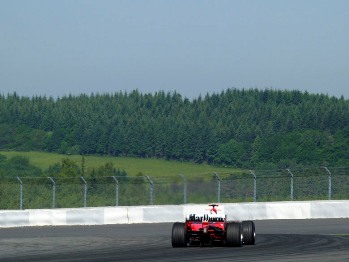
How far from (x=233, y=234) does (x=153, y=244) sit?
9.38ft

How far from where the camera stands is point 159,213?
36531 mm

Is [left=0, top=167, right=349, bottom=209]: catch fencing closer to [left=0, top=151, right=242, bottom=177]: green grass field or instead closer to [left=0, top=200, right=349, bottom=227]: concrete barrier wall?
[left=0, top=200, right=349, bottom=227]: concrete barrier wall

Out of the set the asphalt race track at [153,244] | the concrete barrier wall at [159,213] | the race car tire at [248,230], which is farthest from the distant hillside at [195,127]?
the race car tire at [248,230]

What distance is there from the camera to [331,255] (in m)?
19.7

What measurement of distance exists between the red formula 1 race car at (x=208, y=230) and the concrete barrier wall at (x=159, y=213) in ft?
43.3

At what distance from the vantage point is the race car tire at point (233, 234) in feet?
72.0

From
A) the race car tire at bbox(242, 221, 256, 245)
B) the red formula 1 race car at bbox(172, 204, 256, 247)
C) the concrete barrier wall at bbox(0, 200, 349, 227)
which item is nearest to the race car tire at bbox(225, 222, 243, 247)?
the red formula 1 race car at bbox(172, 204, 256, 247)

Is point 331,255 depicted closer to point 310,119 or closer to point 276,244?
point 276,244

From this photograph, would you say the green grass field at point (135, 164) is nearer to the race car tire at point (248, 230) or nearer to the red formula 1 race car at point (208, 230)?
the race car tire at point (248, 230)

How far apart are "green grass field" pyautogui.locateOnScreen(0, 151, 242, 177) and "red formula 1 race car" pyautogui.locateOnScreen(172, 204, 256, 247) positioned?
9599cm

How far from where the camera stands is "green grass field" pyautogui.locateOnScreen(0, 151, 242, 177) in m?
122

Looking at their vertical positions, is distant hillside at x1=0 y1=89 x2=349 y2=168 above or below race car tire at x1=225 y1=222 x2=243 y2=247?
above

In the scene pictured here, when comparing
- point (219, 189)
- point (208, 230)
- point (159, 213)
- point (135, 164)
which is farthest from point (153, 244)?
point (135, 164)

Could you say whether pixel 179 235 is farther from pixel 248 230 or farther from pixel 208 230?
pixel 248 230
